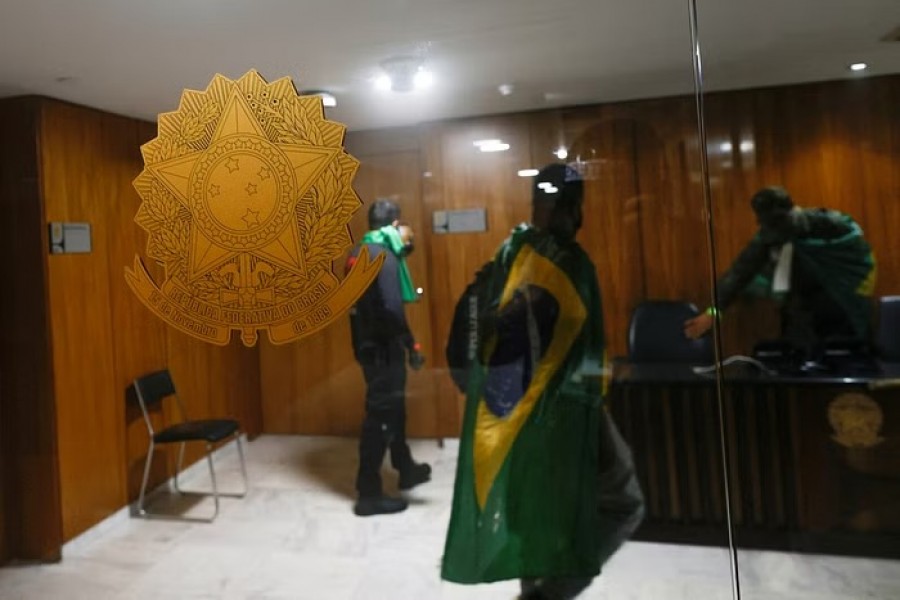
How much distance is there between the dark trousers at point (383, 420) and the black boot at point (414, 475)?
0.06ft

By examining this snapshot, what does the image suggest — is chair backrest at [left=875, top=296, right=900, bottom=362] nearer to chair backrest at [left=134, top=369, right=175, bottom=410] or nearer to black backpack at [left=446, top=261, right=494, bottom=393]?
black backpack at [left=446, top=261, right=494, bottom=393]

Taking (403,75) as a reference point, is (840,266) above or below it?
below

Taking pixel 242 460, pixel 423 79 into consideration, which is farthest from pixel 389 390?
pixel 423 79

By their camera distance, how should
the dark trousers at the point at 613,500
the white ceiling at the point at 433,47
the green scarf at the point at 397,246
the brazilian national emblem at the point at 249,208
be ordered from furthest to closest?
the dark trousers at the point at 613,500, the green scarf at the point at 397,246, the white ceiling at the point at 433,47, the brazilian national emblem at the point at 249,208

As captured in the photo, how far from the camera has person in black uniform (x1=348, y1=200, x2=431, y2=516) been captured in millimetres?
1452

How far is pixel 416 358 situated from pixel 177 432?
604 mm

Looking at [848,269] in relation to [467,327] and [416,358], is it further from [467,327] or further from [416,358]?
[416,358]

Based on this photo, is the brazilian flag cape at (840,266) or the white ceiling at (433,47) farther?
the brazilian flag cape at (840,266)

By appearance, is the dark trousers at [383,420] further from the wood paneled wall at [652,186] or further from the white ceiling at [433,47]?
the white ceiling at [433,47]

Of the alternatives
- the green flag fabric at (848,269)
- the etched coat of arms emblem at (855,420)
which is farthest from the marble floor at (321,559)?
the green flag fabric at (848,269)

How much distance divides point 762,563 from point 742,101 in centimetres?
126

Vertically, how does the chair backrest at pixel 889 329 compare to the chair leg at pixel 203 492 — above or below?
above

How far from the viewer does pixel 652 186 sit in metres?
1.66

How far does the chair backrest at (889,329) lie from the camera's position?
1.60 meters
